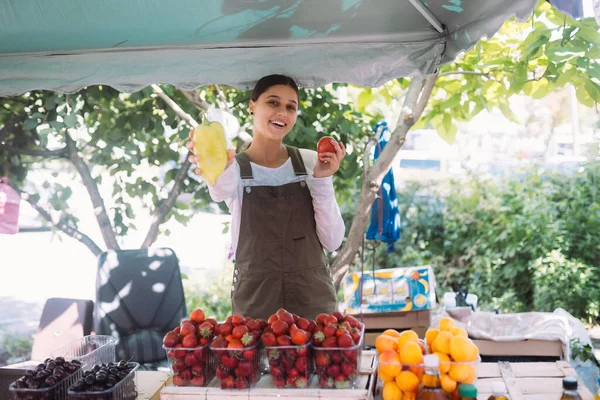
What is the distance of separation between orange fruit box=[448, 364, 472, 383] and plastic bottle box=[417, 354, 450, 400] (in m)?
0.05

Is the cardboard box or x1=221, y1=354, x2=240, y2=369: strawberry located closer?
x1=221, y1=354, x2=240, y2=369: strawberry

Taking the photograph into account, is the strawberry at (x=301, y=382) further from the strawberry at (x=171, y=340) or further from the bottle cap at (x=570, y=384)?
the bottle cap at (x=570, y=384)

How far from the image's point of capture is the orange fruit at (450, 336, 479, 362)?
1810 mm

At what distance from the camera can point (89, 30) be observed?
9.21 feet

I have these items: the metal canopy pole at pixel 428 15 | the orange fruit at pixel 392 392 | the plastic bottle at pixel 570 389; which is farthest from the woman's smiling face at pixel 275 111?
the plastic bottle at pixel 570 389

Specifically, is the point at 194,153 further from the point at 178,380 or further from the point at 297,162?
the point at 178,380

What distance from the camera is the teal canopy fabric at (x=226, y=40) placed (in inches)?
102

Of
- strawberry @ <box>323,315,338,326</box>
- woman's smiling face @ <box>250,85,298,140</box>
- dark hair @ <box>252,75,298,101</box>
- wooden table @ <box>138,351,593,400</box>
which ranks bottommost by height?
wooden table @ <box>138,351,593,400</box>

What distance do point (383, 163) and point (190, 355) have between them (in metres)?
2.50

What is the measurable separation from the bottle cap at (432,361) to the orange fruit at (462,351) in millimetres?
108

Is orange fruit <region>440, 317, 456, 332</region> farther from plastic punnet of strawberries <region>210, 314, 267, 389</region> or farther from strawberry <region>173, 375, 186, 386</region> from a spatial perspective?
strawberry <region>173, 375, 186, 386</region>

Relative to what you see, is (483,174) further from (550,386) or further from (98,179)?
(550,386)

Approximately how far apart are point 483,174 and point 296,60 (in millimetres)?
5462

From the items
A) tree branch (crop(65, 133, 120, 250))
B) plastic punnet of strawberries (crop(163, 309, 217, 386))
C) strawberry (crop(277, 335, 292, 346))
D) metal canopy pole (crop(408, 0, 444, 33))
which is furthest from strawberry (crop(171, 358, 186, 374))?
tree branch (crop(65, 133, 120, 250))
